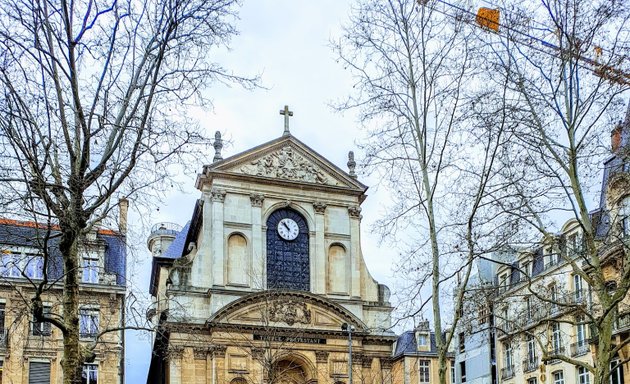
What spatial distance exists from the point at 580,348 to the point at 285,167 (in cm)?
1804

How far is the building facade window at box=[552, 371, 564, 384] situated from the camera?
44344 mm

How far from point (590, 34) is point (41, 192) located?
1159cm

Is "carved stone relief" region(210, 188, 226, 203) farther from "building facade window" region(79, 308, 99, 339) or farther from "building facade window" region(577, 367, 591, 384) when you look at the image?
"building facade window" region(577, 367, 591, 384)

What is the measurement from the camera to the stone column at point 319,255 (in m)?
45.8

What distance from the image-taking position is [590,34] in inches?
712

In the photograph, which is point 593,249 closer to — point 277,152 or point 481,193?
point 481,193

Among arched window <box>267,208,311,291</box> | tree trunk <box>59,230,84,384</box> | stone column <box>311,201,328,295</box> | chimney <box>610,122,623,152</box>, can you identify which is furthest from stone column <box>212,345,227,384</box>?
tree trunk <box>59,230,84,384</box>

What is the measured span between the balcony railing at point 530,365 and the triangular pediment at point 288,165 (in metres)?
13.1

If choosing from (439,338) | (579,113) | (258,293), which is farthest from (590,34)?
(258,293)

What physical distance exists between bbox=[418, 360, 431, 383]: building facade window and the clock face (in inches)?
1033

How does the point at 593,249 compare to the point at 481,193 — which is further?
the point at 593,249

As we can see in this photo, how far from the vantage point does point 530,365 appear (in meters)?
47.0

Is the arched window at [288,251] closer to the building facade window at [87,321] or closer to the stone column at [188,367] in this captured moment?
the stone column at [188,367]

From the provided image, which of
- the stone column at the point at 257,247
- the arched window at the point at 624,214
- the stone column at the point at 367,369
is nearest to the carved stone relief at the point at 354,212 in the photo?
the stone column at the point at 257,247
